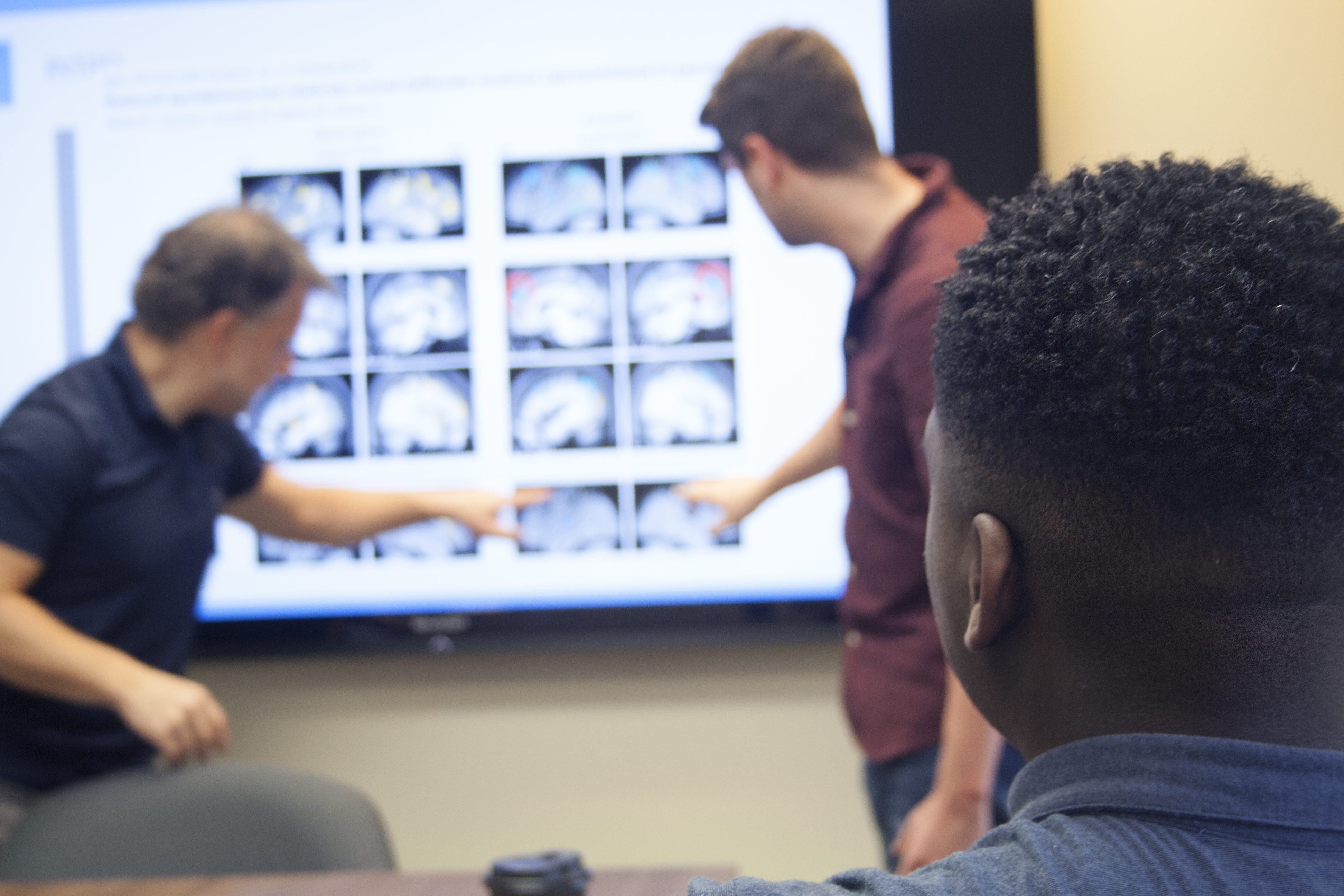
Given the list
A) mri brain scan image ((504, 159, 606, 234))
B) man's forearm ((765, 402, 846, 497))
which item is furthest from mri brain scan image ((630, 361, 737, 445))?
mri brain scan image ((504, 159, 606, 234))

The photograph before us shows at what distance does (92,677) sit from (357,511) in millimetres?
673

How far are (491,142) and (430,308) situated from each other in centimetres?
38

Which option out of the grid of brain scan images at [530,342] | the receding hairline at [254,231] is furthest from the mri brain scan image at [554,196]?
the receding hairline at [254,231]

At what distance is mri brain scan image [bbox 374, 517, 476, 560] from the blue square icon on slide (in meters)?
1.29

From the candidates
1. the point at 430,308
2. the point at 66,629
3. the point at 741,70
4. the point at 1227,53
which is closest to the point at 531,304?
the point at 430,308

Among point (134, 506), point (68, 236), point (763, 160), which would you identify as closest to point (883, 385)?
point (763, 160)

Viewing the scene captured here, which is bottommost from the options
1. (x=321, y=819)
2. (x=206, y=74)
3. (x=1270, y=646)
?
(x=321, y=819)

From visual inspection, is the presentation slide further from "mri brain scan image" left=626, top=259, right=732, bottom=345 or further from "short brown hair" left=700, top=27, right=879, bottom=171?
"short brown hair" left=700, top=27, right=879, bottom=171

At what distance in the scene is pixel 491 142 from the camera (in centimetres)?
230

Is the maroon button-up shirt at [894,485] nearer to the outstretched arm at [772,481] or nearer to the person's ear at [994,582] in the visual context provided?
the outstretched arm at [772,481]

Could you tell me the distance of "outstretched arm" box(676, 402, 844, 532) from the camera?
6.50 ft

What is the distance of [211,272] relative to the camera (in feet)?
6.17

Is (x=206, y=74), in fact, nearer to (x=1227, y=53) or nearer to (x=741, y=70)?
(x=741, y=70)

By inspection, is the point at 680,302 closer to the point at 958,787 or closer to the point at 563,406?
the point at 563,406
